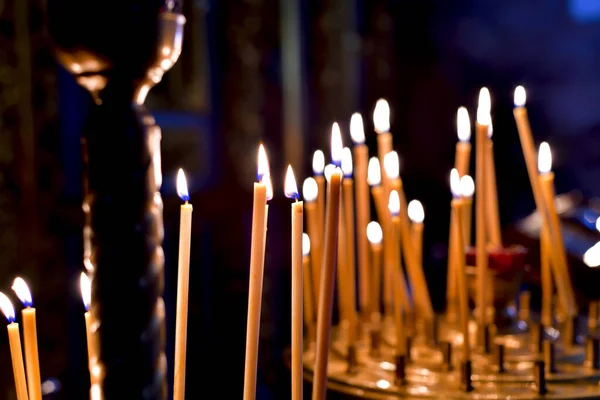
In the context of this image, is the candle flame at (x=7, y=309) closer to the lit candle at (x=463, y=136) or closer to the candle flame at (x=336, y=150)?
the candle flame at (x=336, y=150)

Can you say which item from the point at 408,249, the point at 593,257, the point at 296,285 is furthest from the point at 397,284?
the point at 593,257

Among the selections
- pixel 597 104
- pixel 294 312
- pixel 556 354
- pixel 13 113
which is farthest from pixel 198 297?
pixel 597 104

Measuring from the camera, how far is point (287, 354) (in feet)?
2.50

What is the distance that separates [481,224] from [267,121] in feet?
3.63

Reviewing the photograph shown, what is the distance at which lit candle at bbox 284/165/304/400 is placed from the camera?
450mm

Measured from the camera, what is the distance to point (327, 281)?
17.1 inches

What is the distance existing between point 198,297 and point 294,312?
1078 millimetres

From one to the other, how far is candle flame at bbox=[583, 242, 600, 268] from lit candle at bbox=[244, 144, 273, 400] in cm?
72

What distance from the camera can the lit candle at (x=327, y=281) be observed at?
416mm

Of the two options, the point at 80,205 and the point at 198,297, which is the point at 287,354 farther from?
the point at 198,297

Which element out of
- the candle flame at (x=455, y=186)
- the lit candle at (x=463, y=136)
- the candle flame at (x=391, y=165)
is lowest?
the candle flame at (x=455, y=186)

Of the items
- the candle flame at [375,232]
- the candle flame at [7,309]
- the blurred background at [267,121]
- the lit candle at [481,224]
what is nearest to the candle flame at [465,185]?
the lit candle at [481,224]

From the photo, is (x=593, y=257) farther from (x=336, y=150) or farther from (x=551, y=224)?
(x=336, y=150)

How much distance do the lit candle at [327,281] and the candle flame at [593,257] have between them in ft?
2.30
